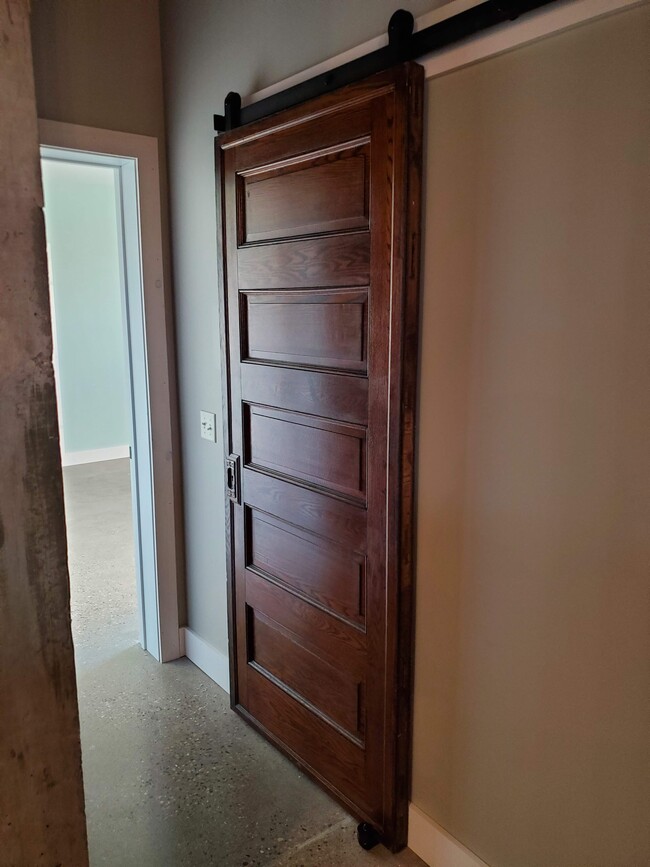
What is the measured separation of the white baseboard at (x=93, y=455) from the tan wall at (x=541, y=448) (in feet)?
17.6

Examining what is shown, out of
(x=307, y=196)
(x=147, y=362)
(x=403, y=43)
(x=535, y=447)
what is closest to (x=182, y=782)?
(x=147, y=362)

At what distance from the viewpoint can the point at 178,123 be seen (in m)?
2.44

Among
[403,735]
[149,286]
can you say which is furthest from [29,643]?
[149,286]

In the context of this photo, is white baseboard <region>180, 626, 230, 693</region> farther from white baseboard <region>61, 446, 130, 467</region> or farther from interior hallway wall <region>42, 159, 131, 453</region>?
white baseboard <region>61, 446, 130, 467</region>

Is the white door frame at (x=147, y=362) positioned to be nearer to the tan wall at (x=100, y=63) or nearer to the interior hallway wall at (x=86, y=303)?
the tan wall at (x=100, y=63)

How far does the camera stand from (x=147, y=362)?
102 inches

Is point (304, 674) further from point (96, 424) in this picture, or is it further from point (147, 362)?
point (96, 424)

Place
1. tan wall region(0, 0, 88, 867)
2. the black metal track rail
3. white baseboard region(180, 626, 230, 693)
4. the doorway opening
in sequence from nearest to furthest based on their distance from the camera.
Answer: tan wall region(0, 0, 88, 867), the black metal track rail, white baseboard region(180, 626, 230, 693), the doorway opening

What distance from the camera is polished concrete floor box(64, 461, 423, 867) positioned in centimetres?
185

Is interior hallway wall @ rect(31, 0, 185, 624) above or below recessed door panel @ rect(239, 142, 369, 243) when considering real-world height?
above

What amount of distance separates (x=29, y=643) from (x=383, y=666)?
920 mm

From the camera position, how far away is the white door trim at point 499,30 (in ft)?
3.87

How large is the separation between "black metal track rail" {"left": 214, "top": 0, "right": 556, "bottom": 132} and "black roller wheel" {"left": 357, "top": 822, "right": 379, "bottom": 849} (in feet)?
6.75

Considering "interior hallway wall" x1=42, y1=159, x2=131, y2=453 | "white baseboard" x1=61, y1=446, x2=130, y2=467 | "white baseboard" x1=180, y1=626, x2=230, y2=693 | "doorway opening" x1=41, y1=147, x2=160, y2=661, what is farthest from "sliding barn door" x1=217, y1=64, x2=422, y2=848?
"white baseboard" x1=61, y1=446, x2=130, y2=467
